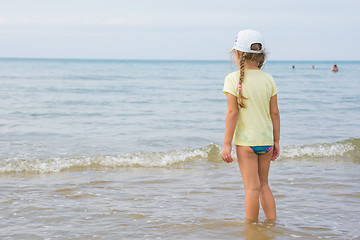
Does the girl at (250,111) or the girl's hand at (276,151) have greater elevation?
the girl at (250,111)

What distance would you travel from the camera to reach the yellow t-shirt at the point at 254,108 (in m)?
3.75

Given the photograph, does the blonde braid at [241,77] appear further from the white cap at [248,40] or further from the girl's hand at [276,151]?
the girl's hand at [276,151]

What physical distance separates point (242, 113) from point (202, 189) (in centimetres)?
229

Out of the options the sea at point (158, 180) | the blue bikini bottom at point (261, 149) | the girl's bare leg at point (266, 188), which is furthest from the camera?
the sea at point (158, 180)

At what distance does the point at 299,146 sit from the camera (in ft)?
29.5

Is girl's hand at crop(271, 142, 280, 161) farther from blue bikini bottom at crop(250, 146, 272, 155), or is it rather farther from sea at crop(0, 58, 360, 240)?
sea at crop(0, 58, 360, 240)

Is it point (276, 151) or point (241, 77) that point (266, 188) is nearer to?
point (276, 151)

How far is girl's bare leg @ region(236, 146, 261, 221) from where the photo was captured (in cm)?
384

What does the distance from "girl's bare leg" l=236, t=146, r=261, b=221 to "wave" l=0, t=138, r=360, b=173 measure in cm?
357

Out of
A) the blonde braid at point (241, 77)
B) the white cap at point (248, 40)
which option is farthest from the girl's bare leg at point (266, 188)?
the white cap at point (248, 40)

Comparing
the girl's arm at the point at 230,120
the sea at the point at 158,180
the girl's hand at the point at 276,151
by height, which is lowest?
the sea at the point at 158,180

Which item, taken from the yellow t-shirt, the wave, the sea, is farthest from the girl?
the wave

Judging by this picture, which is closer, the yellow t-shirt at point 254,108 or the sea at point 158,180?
the yellow t-shirt at point 254,108

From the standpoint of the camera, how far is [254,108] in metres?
3.78
